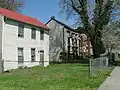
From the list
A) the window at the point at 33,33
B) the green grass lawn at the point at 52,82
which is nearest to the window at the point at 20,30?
the window at the point at 33,33

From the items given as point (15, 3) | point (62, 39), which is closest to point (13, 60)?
point (62, 39)

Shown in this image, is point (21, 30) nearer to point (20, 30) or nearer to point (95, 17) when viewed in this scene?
point (20, 30)

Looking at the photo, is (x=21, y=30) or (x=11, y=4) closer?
(x=21, y=30)

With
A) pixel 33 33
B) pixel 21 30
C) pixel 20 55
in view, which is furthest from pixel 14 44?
pixel 33 33

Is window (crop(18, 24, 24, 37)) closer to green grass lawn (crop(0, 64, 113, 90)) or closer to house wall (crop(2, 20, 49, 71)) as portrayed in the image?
house wall (crop(2, 20, 49, 71))

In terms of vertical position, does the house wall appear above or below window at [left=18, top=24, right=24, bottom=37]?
below

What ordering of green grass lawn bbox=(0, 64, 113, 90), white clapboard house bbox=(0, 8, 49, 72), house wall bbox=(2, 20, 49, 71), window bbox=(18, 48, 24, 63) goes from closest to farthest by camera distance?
green grass lawn bbox=(0, 64, 113, 90)
white clapboard house bbox=(0, 8, 49, 72)
house wall bbox=(2, 20, 49, 71)
window bbox=(18, 48, 24, 63)

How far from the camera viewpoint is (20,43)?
3328cm

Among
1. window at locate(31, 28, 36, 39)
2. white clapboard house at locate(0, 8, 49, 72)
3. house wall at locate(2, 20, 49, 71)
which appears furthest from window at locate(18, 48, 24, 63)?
window at locate(31, 28, 36, 39)

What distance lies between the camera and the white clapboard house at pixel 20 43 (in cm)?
2962

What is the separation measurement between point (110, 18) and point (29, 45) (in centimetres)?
1604

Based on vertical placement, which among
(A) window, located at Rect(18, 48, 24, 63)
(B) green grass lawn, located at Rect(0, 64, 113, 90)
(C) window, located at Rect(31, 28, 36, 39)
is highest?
(C) window, located at Rect(31, 28, 36, 39)

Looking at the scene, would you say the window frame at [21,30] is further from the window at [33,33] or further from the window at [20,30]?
the window at [33,33]

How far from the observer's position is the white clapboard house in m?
29.6
